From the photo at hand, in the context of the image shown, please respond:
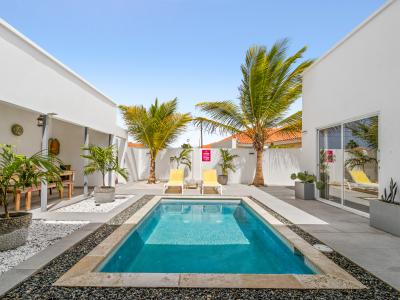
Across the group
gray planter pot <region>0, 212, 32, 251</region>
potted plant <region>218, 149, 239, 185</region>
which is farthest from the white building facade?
potted plant <region>218, 149, 239, 185</region>

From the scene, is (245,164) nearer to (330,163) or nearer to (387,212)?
(330,163)

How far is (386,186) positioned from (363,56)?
3.57m

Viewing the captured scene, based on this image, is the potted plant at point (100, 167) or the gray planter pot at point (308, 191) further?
the gray planter pot at point (308, 191)

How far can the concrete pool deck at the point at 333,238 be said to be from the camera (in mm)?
3360

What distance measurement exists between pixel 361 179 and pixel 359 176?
107 millimetres

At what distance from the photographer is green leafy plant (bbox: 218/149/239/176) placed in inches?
→ 602

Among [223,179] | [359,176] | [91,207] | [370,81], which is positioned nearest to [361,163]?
[359,176]

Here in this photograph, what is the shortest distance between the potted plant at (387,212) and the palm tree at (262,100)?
8.00 meters

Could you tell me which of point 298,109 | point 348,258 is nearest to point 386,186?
point 348,258

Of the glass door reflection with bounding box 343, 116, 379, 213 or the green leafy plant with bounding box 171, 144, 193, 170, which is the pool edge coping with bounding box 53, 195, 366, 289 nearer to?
the glass door reflection with bounding box 343, 116, 379, 213

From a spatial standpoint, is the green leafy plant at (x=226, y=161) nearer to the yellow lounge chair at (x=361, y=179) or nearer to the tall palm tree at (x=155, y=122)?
the tall palm tree at (x=155, y=122)

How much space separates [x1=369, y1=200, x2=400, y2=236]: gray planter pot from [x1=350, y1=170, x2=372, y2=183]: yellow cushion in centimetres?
114

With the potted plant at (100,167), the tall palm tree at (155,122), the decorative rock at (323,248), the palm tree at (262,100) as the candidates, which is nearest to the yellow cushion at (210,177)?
the palm tree at (262,100)

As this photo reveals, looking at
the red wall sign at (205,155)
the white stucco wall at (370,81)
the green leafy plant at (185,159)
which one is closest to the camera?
the white stucco wall at (370,81)
